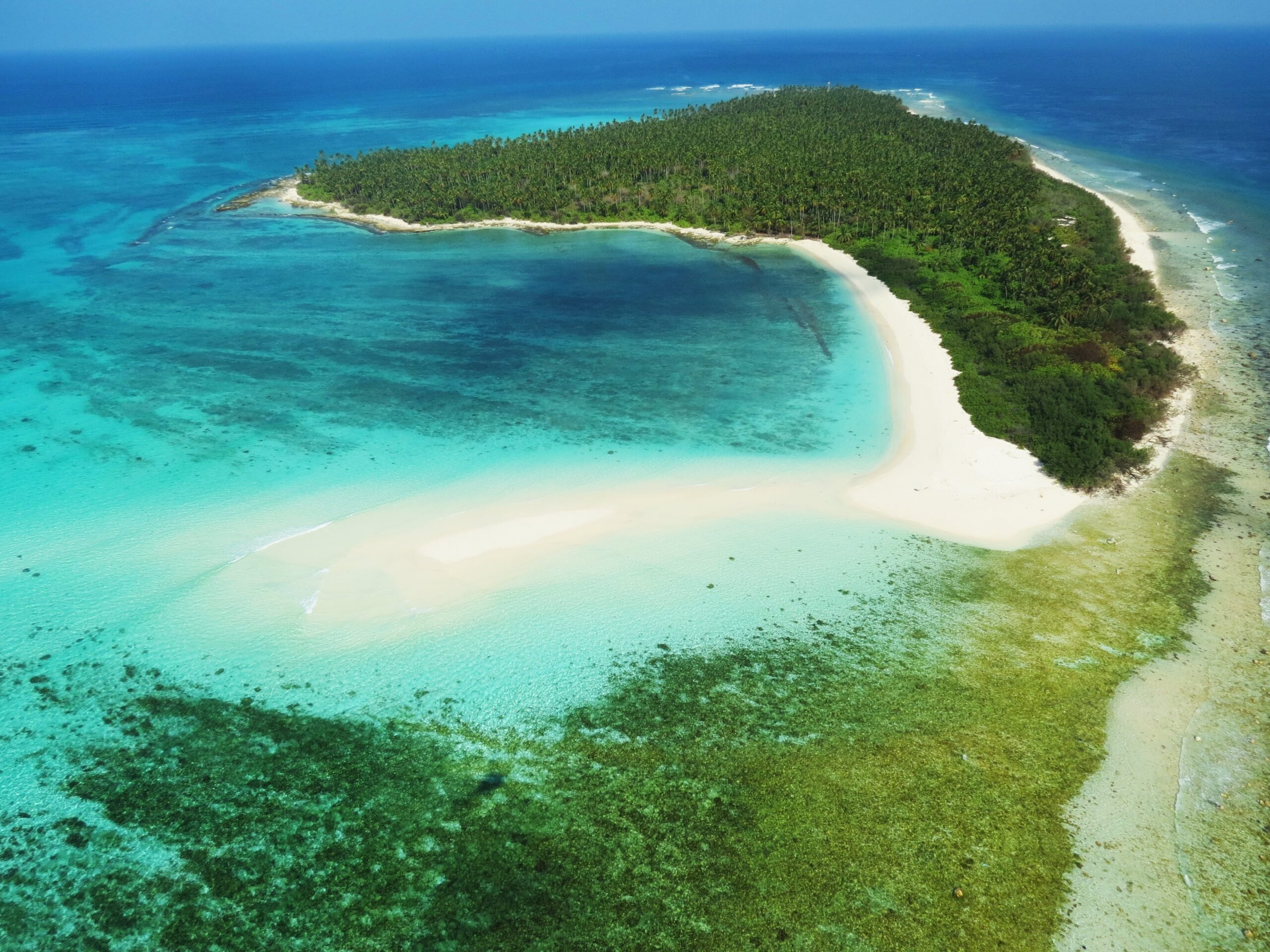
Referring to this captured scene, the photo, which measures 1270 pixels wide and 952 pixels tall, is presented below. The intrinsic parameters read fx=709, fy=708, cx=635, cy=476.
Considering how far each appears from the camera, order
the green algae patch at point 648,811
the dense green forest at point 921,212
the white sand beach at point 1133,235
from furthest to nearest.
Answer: the white sand beach at point 1133,235
the dense green forest at point 921,212
the green algae patch at point 648,811

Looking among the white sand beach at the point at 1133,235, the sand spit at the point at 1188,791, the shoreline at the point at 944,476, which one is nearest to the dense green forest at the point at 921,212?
the shoreline at the point at 944,476

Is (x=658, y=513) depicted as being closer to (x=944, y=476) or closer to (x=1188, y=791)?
(x=944, y=476)

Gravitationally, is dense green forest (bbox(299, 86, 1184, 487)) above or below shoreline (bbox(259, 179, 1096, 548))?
above

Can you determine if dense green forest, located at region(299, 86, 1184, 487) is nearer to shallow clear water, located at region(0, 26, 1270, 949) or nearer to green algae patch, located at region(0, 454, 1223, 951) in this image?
shallow clear water, located at region(0, 26, 1270, 949)

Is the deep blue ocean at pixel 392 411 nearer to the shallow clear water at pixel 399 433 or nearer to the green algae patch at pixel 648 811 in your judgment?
the shallow clear water at pixel 399 433

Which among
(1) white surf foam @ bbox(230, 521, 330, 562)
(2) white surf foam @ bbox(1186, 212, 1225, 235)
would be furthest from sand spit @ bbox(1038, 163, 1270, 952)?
(2) white surf foam @ bbox(1186, 212, 1225, 235)

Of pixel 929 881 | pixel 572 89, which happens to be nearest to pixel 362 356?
pixel 929 881
